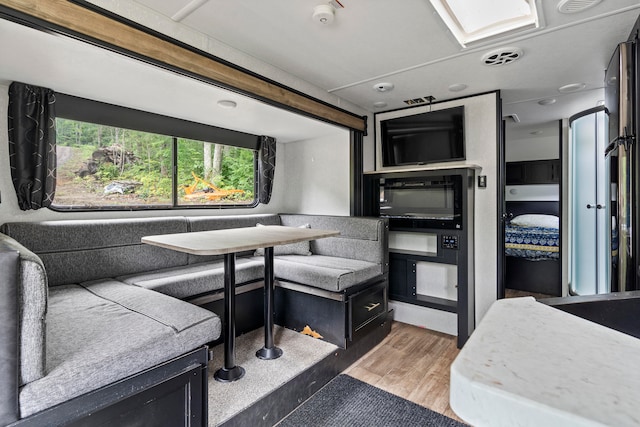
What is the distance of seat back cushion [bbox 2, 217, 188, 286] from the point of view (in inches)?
82.9

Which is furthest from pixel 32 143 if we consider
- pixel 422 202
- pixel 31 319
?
pixel 422 202

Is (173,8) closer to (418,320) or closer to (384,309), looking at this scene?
(384,309)

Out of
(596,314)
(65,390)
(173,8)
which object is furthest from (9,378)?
(173,8)

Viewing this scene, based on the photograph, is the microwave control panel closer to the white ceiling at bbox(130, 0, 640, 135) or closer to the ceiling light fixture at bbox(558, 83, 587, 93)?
the white ceiling at bbox(130, 0, 640, 135)

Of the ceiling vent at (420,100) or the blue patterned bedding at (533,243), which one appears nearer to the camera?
the ceiling vent at (420,100)

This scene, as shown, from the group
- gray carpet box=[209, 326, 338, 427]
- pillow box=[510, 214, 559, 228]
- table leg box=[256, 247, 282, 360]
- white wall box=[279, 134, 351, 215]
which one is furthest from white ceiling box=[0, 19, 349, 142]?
pillow box=[510, 214, 559, 228]

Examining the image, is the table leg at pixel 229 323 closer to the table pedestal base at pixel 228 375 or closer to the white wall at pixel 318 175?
the table pedestal base at pixel 228 375

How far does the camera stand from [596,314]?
74 centimetres

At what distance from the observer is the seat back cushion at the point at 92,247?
82.9 inches

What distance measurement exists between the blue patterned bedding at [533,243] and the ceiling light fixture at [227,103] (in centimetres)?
387

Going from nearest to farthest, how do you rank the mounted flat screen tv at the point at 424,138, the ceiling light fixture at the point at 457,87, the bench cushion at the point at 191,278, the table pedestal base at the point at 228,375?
the table pedestal base at the point at 228,375 < the bench cushion at the point at 191,278 < the ceiling light fixture at the point at 457,87 < the mounted flat screen tv at the point at 424,138

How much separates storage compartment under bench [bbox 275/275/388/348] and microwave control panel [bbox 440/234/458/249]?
0.61 m

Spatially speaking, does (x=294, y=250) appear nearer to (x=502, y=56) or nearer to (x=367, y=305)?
(x=367, y=305)

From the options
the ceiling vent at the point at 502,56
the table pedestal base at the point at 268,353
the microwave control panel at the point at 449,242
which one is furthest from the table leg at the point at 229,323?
the ceiling vent at the point at 502,56
